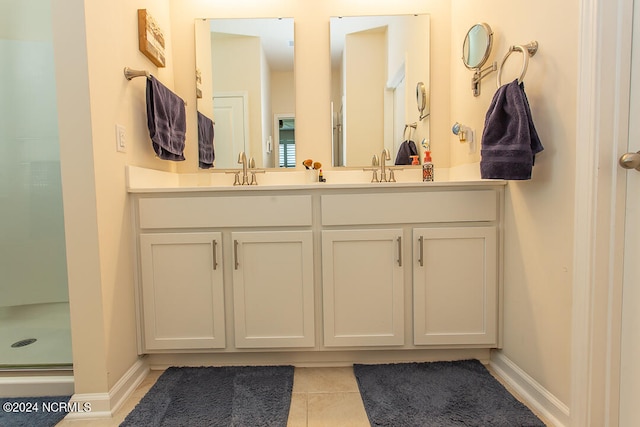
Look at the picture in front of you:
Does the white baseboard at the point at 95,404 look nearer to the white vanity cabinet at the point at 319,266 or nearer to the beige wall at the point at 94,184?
the beige wall at the point at 94,184

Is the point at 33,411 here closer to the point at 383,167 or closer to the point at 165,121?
the point at 165,121

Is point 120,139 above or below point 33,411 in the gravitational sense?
above

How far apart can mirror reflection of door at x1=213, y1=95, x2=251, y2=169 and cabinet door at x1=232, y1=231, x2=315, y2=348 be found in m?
0.78

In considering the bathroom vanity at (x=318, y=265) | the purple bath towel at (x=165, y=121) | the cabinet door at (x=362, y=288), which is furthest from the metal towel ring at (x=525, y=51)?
the purple bath towel at (x=165, y=121)

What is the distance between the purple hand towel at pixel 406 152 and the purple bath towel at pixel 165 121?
4.44 feet

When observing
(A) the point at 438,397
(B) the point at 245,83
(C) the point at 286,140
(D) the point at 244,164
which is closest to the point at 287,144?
(C) the point at 286,140

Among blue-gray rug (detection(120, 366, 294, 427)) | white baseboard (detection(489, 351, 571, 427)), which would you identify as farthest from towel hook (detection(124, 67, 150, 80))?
white baseboard (detection(489, 351, 571, 427))

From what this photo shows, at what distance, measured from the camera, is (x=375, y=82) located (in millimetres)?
2150

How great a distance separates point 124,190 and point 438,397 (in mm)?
1689

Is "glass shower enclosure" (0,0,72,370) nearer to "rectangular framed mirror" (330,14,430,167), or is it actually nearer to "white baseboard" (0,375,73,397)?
"white baseboard" (0,375,73,397)

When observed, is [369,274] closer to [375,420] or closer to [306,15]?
[375,420]

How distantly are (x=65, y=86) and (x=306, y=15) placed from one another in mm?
1468

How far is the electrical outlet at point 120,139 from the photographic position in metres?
1.49

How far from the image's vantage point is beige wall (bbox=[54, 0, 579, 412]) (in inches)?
48.6
